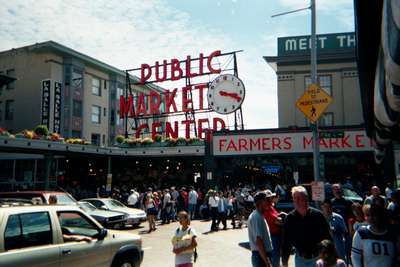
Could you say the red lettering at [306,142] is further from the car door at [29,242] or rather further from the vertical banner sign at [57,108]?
the car door at [29,242]

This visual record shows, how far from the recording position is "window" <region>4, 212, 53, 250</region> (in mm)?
5684

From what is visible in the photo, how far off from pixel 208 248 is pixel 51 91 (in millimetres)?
29679

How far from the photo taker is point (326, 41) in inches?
1265

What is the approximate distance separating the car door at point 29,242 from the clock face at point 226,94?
88.7ft

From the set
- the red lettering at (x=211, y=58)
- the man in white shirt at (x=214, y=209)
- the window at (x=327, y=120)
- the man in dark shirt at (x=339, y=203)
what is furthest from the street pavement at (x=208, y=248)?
the red lettering at (x=211, y=58)

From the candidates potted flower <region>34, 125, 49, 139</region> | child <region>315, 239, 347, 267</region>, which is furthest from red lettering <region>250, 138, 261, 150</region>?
child <region>315, 239, 347, 267</region>

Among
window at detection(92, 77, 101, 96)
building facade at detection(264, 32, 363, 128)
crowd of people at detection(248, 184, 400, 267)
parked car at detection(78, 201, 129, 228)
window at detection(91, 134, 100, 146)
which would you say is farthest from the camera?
window at detection(92, 77, 101, 96)

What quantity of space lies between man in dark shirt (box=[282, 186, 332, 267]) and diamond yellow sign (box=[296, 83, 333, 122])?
5.31 meters

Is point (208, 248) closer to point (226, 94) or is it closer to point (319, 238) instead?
point (319, 238)

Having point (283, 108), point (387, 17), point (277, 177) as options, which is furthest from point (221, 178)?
point (387, 17)

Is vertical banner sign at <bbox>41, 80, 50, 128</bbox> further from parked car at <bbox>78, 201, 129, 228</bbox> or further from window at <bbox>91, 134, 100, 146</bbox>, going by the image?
A: parked car at <bbox>78, 201, 129, 228</bbox>

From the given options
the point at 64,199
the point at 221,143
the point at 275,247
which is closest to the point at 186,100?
the point at 221,143

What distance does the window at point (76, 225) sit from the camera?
686 cm

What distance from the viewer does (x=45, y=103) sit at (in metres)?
38.0
